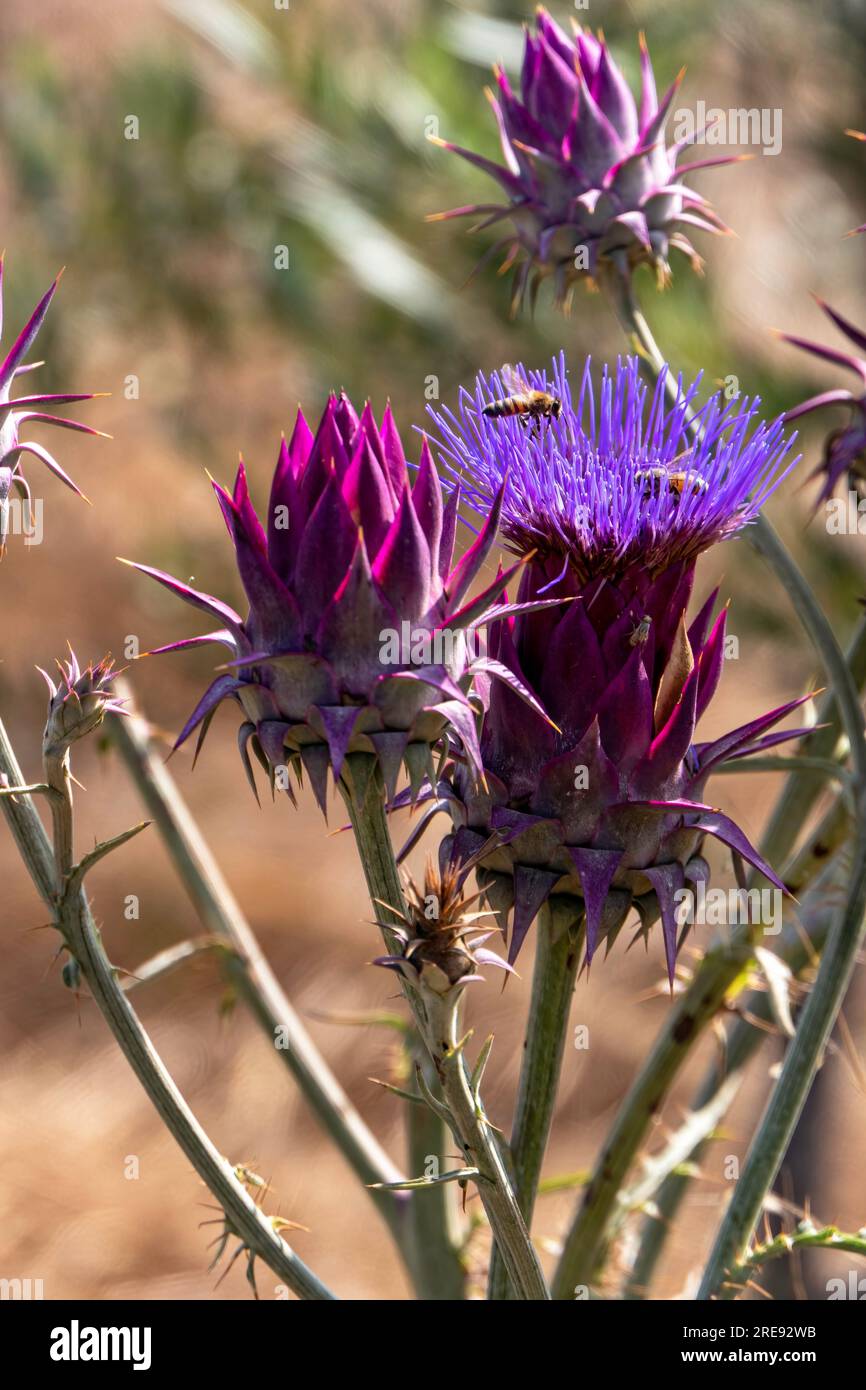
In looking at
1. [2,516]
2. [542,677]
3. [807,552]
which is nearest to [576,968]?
[542,677]

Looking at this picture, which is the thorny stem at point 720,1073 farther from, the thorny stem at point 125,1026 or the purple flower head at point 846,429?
the thorny stem at point 125,1026

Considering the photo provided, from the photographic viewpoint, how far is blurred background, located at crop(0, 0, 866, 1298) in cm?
369

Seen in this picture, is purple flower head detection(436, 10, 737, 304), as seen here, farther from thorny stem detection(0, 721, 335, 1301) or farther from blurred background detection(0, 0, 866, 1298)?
blurred background detection(0, 0, 866, 1298)

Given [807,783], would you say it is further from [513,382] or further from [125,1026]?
[125,1026]

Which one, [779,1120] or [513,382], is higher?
[513,382]

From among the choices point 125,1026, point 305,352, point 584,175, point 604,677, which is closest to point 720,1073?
point 604,677

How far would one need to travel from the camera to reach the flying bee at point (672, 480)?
3.18ft

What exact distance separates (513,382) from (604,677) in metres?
0.28

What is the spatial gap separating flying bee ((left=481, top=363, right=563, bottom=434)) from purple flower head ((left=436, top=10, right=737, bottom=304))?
1.08 ft

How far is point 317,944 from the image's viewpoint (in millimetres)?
5070

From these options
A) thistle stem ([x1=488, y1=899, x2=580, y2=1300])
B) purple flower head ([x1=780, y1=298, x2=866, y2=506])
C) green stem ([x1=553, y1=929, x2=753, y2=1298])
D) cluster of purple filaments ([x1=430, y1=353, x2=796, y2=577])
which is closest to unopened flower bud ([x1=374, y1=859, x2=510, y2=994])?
thistle stem ([x1=488, y1=899, x2=580, y2=1300])

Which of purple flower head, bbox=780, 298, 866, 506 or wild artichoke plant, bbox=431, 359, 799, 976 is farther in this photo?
purple flower head, bbox=780, 298, 866, 506

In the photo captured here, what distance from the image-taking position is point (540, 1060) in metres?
0.98

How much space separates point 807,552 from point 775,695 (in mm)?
2106
